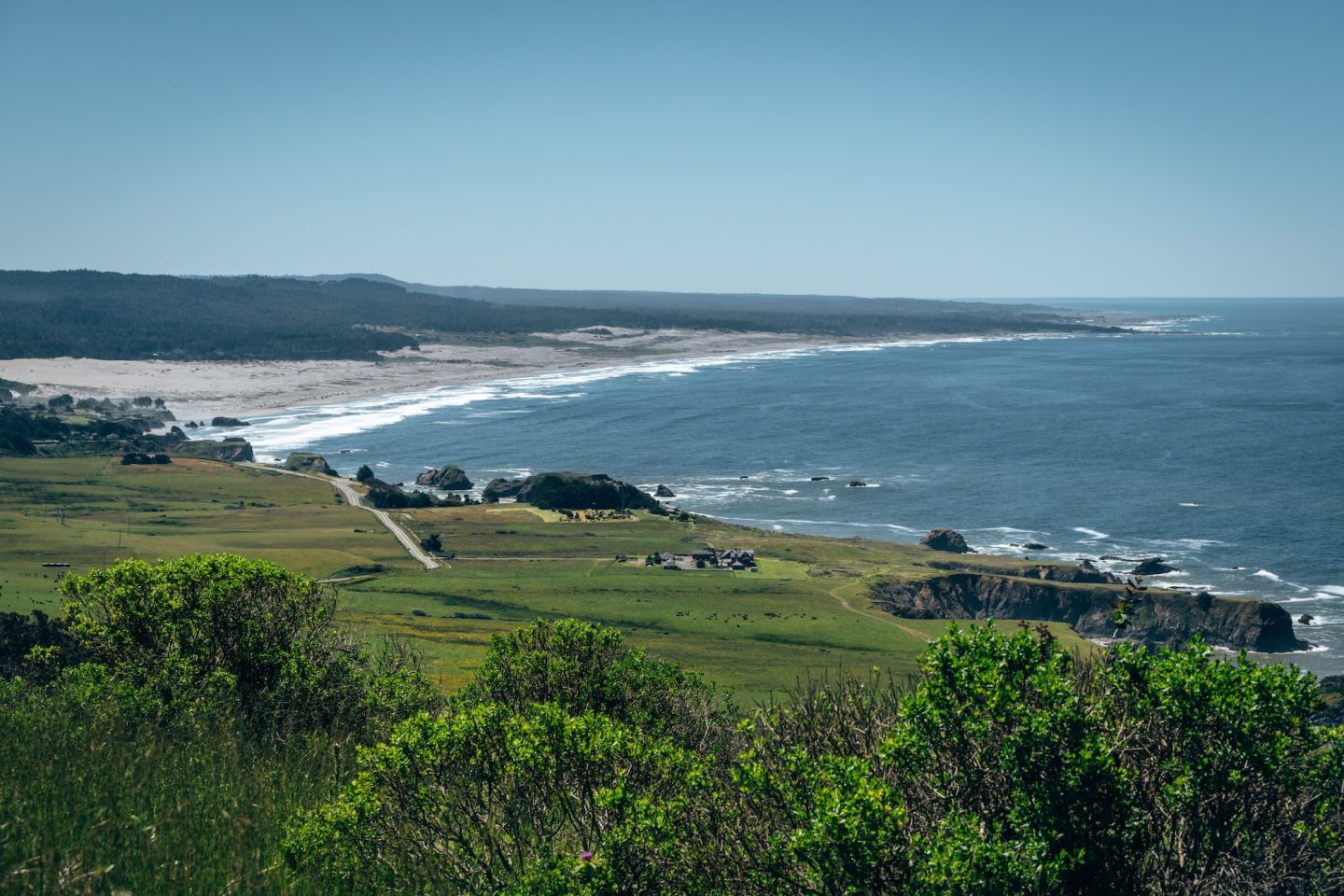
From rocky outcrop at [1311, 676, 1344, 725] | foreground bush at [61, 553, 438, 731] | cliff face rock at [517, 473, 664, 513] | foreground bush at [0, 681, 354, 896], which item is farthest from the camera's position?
cliff face rock at [517, 473, 664, 513]

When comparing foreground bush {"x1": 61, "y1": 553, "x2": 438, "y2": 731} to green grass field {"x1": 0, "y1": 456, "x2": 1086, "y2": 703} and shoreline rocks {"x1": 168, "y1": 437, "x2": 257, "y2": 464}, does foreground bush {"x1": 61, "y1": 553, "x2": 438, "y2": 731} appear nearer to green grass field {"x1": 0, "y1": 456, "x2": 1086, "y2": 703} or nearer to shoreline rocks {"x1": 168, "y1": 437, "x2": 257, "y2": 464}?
green grass field {"x1": 0, "y1": 456, "x2": 1086, "y2": 703}

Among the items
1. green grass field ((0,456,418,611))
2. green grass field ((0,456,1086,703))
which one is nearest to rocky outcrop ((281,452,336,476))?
green grass field ((0,456,418,611))

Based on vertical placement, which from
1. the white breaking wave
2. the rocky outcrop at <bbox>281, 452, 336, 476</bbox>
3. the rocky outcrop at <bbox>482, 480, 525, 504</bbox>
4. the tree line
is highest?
the tree line

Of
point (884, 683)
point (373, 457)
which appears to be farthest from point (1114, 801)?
point (373, 457)

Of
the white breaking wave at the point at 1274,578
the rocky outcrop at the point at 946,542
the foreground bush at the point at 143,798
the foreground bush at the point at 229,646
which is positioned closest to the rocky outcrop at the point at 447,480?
the rocky outcrop at the point at 946,542

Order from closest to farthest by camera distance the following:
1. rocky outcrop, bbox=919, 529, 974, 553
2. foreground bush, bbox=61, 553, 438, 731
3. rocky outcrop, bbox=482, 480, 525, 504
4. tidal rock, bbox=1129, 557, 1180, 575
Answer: foreground bush, bbox=61, 553, 438, 731, tidal rock, bbox=1129, 557, 1180, 575, rocky outcrop, bbox=919, 529, 974, 553, rocky outcrop, bbox=482, 480, 525, 504

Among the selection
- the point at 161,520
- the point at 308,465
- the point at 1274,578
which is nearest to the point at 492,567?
the point at 161,520

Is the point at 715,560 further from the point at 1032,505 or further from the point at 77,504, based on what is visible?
the point at 77,504

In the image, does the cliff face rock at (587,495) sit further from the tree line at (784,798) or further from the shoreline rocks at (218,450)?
the tree line at (784,798)
